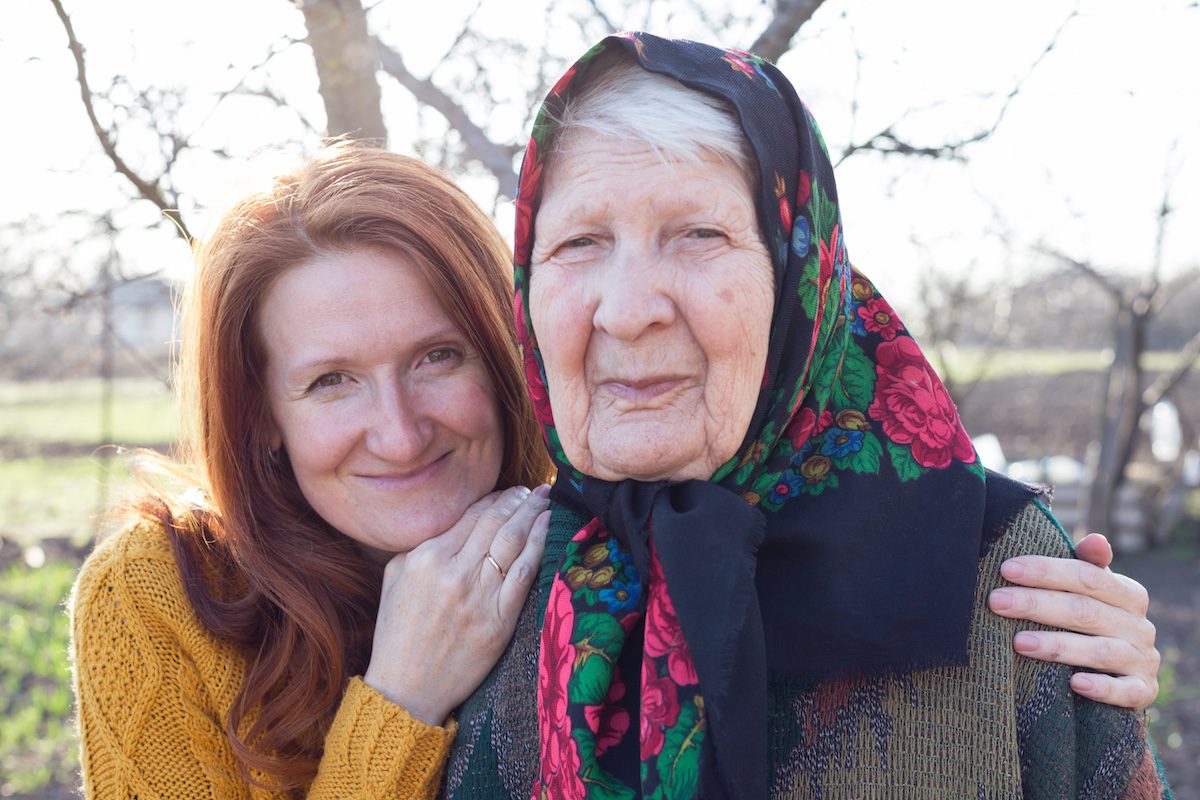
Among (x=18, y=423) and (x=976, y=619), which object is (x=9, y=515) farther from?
(x=976, y=619)

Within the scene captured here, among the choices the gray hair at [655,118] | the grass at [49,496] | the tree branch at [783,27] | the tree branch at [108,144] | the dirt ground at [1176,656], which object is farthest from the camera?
the grass at [49,496]

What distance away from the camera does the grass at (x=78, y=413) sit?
1706 centimetres

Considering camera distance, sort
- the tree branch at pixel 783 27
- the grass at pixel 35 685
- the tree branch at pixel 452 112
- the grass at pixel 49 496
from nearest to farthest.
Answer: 1. the tree branch at pixel 783 27
2. the tree branch at pixel 452 112
3. the grass at pixel 35 685
4. the grass at pixel 49 496

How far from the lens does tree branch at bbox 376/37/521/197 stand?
10.5ft

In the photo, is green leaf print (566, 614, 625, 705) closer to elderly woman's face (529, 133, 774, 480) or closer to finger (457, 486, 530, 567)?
elderly woman's face (529, 133, 774, 480)

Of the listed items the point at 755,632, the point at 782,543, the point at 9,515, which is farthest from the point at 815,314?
the point at 9,515

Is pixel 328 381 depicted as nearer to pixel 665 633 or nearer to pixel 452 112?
pixel 665 633

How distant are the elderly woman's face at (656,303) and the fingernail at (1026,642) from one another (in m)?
0.56

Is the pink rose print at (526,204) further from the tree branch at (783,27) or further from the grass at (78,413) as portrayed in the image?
the grass at (78,413)

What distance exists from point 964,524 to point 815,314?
0.42 meters

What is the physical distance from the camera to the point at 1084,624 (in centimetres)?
169

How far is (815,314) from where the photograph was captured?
1692mm

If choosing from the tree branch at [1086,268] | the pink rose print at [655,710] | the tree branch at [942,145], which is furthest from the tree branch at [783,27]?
the tree branch at [1086,268]

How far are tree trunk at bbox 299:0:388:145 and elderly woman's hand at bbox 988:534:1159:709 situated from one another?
1934 mm
